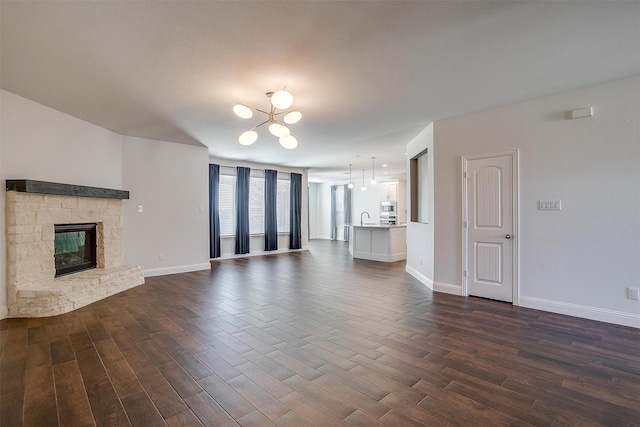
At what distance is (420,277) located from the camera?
5.58 m

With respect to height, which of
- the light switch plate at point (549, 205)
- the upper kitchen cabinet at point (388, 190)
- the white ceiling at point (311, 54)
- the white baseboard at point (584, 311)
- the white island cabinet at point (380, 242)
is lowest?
the white baseboard at point (584, 311)

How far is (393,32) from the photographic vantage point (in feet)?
8.02

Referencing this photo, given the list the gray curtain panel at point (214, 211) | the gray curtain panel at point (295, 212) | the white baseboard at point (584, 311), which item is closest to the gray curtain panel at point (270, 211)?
the gray curtain panel at point (295, 212)

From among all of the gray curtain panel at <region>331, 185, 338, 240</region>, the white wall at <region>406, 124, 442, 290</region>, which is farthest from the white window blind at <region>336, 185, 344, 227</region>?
the white wall at <region>406, 124, 442, 290</region>

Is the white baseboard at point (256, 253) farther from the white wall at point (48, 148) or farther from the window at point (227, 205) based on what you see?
the white wall at point (48, 148)

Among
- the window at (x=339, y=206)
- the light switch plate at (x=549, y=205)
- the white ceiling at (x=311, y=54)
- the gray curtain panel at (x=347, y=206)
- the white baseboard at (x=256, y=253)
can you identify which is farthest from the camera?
the window at (x=339, y=206)

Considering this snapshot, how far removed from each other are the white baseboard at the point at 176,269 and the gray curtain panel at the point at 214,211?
4.03 feet

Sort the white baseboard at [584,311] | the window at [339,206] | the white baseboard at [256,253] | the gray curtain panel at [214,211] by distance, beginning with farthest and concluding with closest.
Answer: the window at [339,206], the white baseboard at [256,253], the gray curtain panel at [214,211], the white baseboard at [584,311]

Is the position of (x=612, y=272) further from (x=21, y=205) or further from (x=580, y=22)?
(x=21, y=205)

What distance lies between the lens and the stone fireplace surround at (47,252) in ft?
12.2

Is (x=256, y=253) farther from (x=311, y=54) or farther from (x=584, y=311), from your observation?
Answer: (x=584, y=311)

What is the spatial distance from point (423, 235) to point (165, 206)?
16.9ft

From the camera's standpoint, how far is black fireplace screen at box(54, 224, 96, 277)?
14.7 feet

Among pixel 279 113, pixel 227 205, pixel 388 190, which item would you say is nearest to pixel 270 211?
pixel 227 205
